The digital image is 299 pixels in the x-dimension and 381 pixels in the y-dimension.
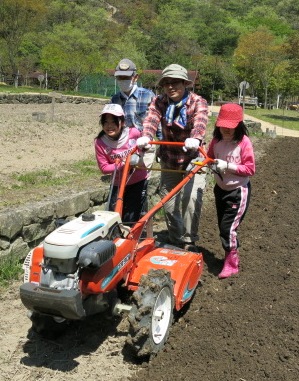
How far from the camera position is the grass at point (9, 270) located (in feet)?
14.7

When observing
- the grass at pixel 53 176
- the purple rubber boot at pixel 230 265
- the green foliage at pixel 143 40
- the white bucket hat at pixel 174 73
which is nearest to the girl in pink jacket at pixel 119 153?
the white bucket hat at pixel 174 73

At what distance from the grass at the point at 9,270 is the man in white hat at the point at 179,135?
1456 mm

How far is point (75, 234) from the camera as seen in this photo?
3107 millimetres

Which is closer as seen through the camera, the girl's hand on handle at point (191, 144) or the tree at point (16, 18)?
the girl's hand on handle at point (191, 144)

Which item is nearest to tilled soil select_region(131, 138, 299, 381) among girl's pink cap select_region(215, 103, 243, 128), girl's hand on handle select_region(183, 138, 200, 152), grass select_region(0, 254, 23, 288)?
girl's hand on handle select_region(183, 138, 200, 152)

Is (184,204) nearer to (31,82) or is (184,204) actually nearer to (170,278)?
(170,278)

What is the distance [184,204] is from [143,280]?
1.61 m

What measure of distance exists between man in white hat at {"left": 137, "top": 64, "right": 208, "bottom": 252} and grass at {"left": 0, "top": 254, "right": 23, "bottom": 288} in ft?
4.78

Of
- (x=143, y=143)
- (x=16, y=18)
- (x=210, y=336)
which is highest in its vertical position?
(x=16, y=18)

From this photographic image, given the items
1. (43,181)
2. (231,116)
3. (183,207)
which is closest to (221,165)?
(231,116)

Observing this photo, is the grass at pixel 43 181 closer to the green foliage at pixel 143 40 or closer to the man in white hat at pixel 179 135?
the man in white hat at pixel 179 135

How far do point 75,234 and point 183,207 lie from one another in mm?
1911

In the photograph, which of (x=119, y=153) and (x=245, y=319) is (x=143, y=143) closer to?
(x=119, y=153)

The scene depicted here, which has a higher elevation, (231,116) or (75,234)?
(231,116)
